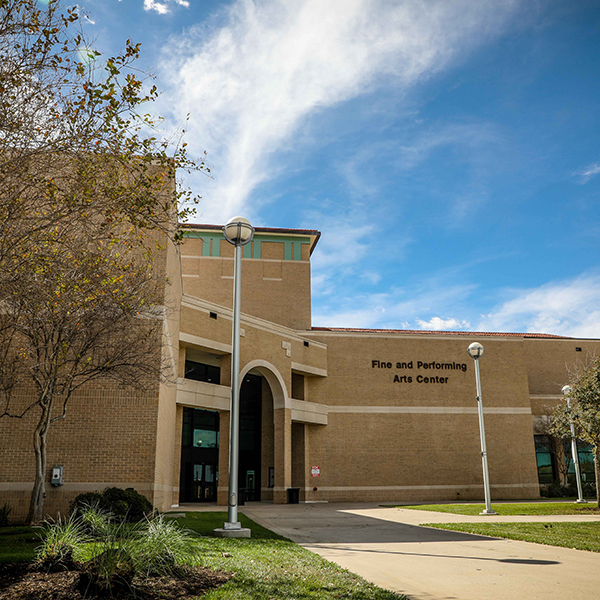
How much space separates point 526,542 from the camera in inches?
448

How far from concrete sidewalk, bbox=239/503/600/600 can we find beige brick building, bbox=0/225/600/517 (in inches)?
711

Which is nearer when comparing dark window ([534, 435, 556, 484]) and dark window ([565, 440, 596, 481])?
dark window ([565, 440, 596, 481])

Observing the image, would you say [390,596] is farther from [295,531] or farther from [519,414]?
[519,414]

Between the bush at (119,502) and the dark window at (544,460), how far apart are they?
3370 cm

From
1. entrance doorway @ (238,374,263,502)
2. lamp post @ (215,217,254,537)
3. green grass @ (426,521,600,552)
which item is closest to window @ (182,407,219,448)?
entrance doorway @ (238,374,263,502)

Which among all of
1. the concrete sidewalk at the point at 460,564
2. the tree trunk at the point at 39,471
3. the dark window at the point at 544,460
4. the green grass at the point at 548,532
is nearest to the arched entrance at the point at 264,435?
the tree trunk at the point at 39,471

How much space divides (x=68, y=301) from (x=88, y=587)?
7406 millimetres

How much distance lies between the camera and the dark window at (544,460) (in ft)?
135

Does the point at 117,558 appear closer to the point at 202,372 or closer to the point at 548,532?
the point at 548,532

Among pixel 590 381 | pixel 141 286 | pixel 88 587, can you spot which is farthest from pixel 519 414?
pixel 88 587

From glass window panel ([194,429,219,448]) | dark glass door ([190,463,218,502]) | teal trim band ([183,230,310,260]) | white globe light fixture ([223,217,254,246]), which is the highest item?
teal trim band ([183,230,310,260])

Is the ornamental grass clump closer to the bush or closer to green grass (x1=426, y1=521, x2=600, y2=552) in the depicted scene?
the bush

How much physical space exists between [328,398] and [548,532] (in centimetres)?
2498

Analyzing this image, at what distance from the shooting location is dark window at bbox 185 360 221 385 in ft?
114
